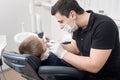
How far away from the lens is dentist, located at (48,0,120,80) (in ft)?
4.78

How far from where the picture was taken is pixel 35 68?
1450 millimetres

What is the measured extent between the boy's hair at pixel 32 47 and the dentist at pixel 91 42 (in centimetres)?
9

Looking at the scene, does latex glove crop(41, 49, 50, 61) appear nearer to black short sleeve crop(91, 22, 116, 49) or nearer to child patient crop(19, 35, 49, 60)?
child patient crop(19, 35, 49, 60)

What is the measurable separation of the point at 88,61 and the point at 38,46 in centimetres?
36

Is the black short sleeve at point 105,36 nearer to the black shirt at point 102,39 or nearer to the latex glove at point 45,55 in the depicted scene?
the black shirt at point 102,39

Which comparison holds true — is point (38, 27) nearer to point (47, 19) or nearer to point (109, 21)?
point (47, 19)

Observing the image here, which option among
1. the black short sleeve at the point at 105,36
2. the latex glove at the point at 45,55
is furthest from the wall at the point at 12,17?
the black short sleeve at the point at 105,36

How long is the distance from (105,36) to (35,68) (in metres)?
0.50

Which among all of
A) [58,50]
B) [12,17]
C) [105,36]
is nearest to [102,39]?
[105,36]

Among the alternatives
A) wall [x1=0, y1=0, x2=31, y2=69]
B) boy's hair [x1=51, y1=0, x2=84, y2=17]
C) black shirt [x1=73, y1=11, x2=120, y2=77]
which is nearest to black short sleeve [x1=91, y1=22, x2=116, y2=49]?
black shirt [x1=73, y1=11, x2=120, y2=77]

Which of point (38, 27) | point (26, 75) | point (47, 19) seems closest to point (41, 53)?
point (26, 75)

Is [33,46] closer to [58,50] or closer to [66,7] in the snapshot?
[58,50]

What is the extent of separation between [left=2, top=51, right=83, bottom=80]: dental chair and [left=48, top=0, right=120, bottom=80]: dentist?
8 cm

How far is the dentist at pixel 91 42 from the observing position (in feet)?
4.78
